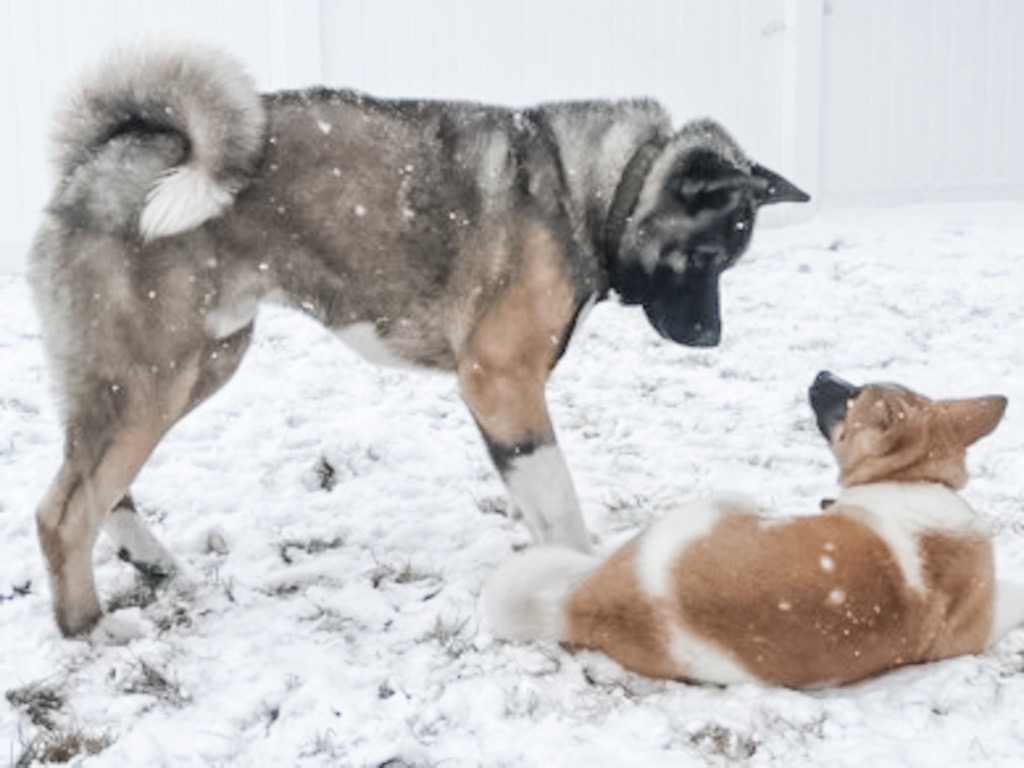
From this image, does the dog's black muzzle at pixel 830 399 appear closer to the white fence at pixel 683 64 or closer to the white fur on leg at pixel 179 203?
the white fur on leg at pixel 179 203

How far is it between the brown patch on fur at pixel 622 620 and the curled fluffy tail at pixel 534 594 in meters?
0.04

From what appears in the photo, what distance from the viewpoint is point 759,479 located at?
376 centimetres

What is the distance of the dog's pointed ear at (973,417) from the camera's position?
272 centimetres

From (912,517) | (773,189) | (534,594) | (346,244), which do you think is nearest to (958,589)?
(912,517)

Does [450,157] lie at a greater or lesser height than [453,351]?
greater

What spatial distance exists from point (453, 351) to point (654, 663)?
1069mm

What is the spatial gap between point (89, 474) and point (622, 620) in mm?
1238

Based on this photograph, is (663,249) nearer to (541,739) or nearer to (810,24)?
(541,739)

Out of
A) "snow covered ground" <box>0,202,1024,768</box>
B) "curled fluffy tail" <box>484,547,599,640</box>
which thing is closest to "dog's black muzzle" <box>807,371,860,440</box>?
"snow covered ground" <box>0,202,1024,768</box>

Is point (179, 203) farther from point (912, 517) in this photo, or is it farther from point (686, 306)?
point (912, 517)

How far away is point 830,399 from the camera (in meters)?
3.04

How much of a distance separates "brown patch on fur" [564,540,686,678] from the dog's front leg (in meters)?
0.53

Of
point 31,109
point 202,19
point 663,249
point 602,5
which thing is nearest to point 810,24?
point 602,5

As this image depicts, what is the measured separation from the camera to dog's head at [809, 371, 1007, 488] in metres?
2.69
